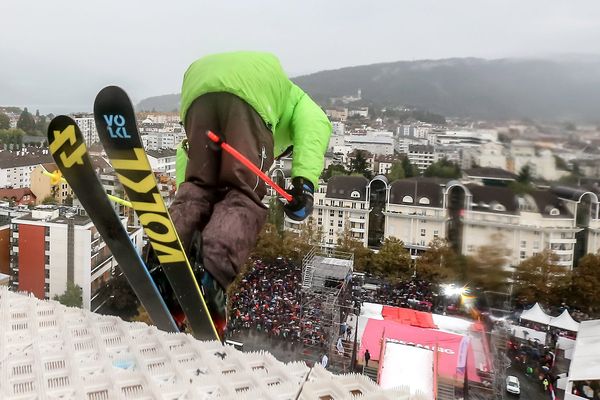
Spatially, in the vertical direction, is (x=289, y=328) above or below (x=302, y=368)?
below

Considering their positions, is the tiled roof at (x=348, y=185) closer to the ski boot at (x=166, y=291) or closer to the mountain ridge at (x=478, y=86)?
the mountain ridge at (x=478, y=86)

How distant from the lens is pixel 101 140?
1.34 m

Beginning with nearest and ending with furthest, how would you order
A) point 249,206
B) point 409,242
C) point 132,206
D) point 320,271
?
point 132,206, point 249,206, point 320,271, point 409,242

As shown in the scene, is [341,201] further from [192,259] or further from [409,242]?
[192,259]

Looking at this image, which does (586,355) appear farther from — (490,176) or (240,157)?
(240,157)

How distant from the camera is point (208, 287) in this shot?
1438mm

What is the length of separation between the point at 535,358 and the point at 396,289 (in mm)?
3316

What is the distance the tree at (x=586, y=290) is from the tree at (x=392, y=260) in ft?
9.16

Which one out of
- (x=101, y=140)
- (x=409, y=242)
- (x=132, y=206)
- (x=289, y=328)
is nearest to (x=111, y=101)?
(x=101, y=140)

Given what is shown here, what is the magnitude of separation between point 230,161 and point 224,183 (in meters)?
0.08

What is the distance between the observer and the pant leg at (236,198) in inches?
56.9

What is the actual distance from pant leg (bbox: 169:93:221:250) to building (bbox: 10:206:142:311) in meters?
5.12

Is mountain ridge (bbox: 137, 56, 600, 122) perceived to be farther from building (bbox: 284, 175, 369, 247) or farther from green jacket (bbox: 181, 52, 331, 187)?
building (bbox: 284, 175, 369, 247)

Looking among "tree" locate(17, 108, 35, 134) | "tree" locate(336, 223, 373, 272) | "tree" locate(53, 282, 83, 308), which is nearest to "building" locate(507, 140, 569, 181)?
"tree" locate(17, 108, 35, 134)
